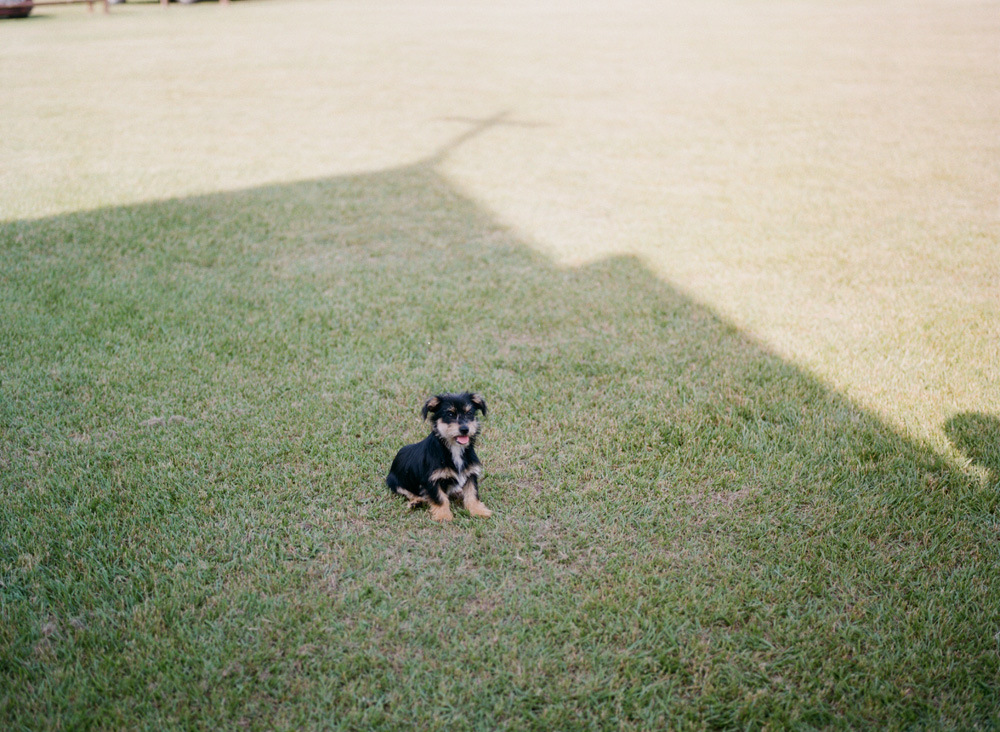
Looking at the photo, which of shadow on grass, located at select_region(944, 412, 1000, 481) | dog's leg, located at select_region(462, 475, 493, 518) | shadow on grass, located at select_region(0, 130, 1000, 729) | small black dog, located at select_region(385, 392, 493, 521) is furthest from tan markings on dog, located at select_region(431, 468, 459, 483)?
shadow on grass, located at select_region(944, 412, 1000, 481)

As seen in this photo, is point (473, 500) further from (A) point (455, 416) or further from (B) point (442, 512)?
(A) point (455, 416)

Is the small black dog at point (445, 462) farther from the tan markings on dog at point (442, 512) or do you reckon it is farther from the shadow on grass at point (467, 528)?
the shadow on grass at point (467, 528)

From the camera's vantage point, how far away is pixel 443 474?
3.02 metres

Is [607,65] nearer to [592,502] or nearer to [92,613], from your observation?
[592,502]

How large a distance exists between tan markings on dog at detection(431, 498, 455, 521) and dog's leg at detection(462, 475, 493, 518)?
9cm

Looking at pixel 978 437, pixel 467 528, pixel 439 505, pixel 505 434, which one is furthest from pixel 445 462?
pixel 978 437

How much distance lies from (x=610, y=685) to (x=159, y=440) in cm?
256

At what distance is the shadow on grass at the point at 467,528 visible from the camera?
2389mm

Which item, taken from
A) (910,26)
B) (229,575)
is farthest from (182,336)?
(910,26)

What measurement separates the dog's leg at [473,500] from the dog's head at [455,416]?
234mm

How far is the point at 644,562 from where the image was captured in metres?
2.93

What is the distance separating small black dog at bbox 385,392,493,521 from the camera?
2.96 metres

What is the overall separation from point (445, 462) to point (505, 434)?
0.77 metres

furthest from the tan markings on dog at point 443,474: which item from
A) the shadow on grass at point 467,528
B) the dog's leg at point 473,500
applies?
the shadow on grass at point 467,528
